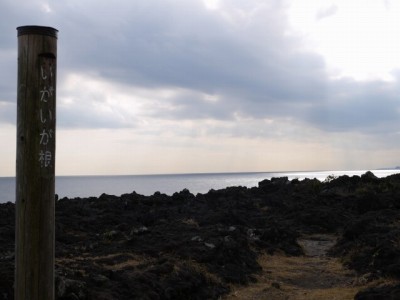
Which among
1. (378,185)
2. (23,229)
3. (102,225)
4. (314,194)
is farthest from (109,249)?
(378,185)

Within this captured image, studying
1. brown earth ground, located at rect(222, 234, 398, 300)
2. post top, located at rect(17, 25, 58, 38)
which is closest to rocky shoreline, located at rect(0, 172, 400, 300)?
brown earth ground, located at rect(222, 234, 398, 300)

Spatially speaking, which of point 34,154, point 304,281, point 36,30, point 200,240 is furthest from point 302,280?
point 36,30

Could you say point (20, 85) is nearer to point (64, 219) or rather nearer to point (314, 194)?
point (64, 219)

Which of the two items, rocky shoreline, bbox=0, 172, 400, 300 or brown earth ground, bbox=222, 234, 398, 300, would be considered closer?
rocky shoreline, bbox=0, 172, 400, 300

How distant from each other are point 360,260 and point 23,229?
1130cm

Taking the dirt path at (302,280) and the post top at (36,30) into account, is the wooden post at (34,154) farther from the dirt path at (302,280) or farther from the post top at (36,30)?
the dirt path at (302,280)

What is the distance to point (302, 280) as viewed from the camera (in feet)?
39.0

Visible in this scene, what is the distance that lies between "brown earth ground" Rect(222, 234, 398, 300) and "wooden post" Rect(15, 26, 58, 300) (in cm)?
689

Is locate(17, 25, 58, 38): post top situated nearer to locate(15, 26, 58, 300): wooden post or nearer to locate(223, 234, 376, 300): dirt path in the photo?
locate(15, 26, 58, 300): wooden post

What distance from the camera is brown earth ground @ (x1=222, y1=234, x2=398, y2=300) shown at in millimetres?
10133

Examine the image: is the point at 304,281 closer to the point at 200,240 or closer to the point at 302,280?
the point at 302,280

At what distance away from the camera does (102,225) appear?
19734mm

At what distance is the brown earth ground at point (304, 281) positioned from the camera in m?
10.1

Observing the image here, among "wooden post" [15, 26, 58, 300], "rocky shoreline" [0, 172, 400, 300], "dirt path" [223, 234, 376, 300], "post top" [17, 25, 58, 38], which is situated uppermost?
"post top" [17, 25, 58, 38]
